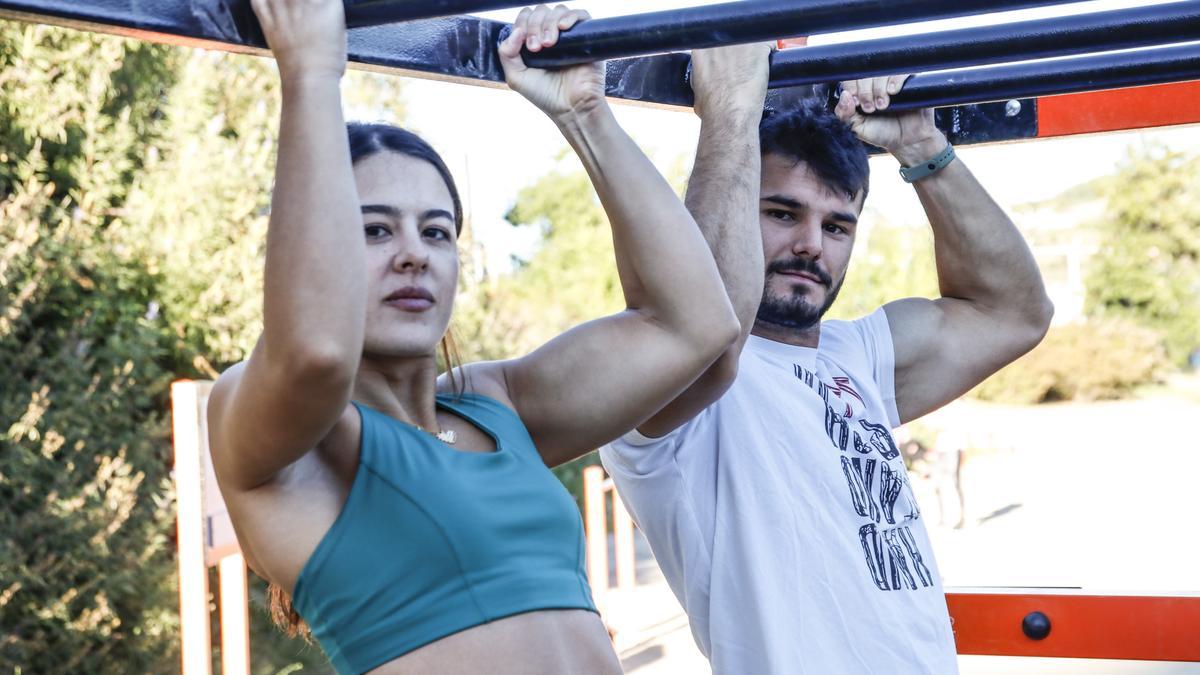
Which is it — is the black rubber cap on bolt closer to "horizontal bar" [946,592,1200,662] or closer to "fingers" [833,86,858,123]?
"horizontal bar" [946,592,1200,662]

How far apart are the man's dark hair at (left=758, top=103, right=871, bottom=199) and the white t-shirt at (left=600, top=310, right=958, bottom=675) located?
1.10 ft

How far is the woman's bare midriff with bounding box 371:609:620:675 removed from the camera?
Answer: 130 centimetres

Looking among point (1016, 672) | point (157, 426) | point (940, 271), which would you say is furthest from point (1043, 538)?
point (940, 271)

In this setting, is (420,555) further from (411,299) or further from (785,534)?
(785,534)

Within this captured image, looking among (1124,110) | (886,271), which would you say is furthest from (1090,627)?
(886,271)

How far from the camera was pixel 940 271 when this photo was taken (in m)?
2.63

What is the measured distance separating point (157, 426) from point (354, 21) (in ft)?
13.2

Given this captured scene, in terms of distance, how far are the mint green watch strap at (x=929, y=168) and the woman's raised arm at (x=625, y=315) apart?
939 mm

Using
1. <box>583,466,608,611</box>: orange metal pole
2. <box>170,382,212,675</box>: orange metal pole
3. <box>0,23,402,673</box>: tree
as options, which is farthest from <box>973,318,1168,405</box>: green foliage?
<box>170,382,212,675</box>: orange metal pole

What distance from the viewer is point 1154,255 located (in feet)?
72.2

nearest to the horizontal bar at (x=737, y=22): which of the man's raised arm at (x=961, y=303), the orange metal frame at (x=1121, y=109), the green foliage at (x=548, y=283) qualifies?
the orange metal frame at (x=1121, y=109)

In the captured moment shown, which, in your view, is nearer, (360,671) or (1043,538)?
(360,671)

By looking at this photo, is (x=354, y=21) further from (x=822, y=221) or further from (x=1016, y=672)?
(x=1016, y=672)

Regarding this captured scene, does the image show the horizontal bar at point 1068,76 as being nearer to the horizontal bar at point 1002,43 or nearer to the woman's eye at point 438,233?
the horizontal bar at point 1002,43
